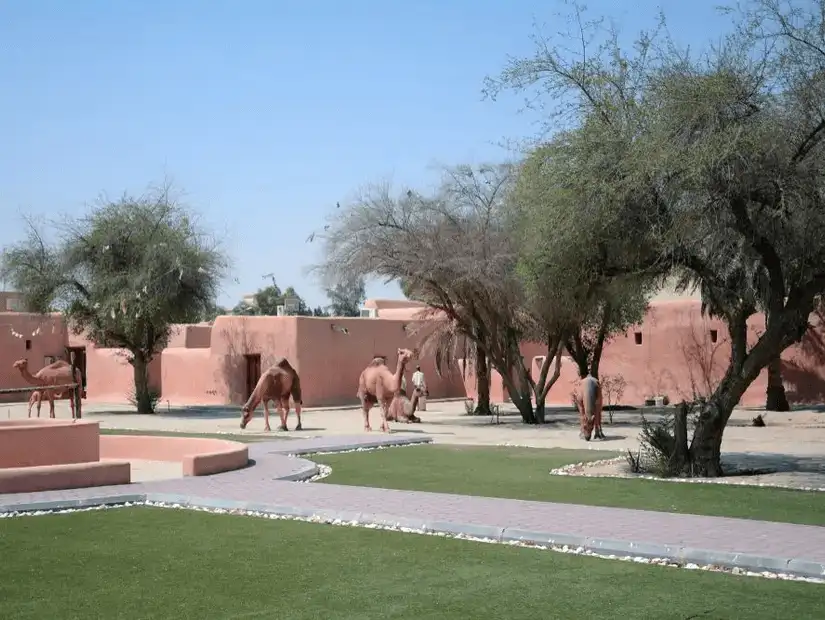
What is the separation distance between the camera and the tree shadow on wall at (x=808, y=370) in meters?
34.1

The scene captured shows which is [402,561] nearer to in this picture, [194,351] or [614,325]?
[614,325]

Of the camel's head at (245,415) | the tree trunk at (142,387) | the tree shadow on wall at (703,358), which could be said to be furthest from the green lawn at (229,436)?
the tree shadow on wall at (703,358)

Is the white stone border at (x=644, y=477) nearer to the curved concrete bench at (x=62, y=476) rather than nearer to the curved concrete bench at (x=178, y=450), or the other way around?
the curved concrete bench at (x=178, y=450)

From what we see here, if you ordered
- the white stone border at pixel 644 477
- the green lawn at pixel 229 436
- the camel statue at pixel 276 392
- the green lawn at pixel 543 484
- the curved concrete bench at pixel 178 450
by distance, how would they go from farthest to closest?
the camel statue at pixel 276 392, the green lawn at pixel 229 436, the curved concrete bench at pixel 178 450, the white stone border at pixel 644 477, the green lawn at pixel 543 484

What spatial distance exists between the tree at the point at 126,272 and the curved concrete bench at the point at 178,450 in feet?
51.0

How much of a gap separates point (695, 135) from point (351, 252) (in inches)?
620

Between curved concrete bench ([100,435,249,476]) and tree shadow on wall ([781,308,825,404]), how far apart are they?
21965mm

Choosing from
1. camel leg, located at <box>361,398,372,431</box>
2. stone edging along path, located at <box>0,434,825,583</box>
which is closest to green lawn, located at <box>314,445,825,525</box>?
stone edging along path, located at <box>0,434,825,583</box>

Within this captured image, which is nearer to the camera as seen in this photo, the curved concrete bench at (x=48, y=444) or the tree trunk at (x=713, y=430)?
the tree trunk at (x=713, y=430)

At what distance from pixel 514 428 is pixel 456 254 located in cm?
468

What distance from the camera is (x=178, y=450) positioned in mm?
19219

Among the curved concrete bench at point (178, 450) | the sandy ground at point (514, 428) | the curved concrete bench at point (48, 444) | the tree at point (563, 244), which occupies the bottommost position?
the sandy ground at point (514, 428)

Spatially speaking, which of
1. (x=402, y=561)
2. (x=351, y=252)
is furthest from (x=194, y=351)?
(x=402, y=561)

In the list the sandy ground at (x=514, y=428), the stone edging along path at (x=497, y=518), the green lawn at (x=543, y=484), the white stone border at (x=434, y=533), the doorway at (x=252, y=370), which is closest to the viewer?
the white stone border at (x=434, y=533)
